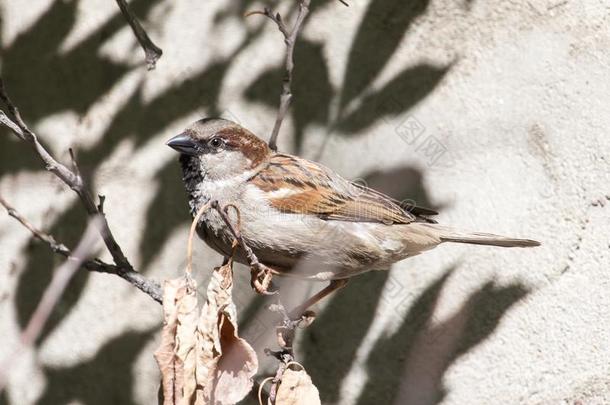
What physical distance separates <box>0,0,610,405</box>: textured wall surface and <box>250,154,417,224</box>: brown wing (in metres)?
0.37

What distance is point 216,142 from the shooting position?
9.27 ft

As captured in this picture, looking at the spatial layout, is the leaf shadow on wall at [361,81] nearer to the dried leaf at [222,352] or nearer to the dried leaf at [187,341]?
the dried leaf at [222,352]

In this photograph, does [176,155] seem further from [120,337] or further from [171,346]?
[171,346]

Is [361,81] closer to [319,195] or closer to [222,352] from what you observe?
[319,195]

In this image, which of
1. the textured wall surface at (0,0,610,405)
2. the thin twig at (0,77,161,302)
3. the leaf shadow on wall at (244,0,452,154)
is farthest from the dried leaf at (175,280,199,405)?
the leaf shadow on wall at (244,0,452,154)

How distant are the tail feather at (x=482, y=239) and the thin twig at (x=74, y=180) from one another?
1.07 metres

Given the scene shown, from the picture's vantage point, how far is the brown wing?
9.33 feet

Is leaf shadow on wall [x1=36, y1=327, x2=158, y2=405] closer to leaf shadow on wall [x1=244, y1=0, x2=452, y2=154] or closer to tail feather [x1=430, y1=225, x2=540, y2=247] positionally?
leaf shadow on wall [x1=244, y1=0, x2=452, y2=154]

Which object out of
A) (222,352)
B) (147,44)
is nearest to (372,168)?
(147,44)

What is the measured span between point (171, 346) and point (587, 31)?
6.53 ft

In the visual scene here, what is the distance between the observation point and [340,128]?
3348 mm

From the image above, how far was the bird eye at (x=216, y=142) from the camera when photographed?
2812mm

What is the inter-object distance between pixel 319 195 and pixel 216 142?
418 mm

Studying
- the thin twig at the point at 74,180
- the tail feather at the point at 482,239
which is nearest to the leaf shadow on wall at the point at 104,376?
the thin twig at the point at 74,180
